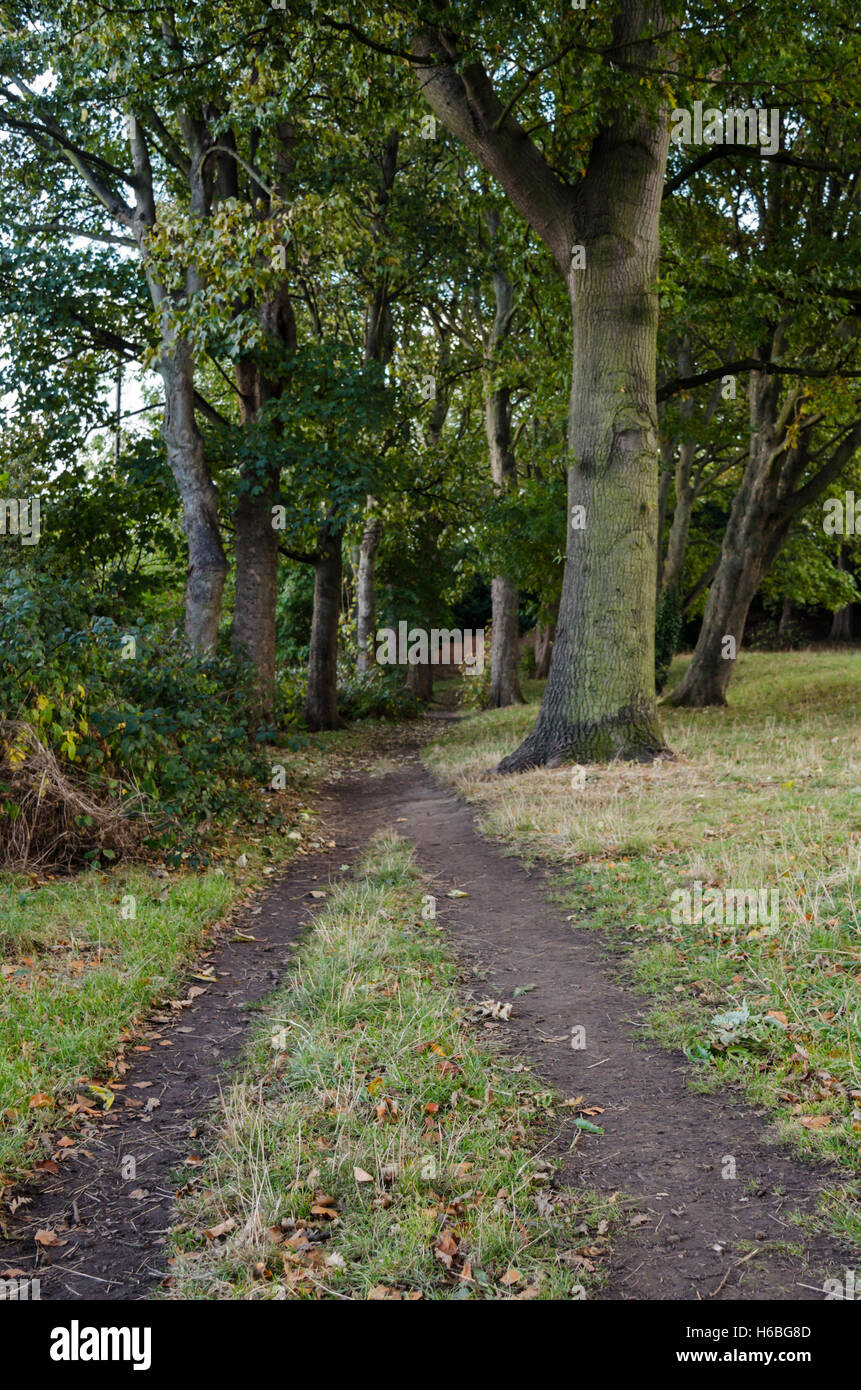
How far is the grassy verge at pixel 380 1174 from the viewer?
296cm

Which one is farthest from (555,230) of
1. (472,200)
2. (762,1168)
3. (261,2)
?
(762,1168)

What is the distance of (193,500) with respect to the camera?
41.5ft

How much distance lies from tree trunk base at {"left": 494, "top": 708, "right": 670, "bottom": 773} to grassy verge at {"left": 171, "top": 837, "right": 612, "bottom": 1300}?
615 centimetres

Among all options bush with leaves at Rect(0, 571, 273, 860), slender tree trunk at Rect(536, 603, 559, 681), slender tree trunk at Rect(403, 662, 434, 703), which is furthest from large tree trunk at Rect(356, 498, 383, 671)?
bush with leaves at Rect(0, 571, 273, 860)

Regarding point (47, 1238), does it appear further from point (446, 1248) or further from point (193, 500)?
point (193, 500)

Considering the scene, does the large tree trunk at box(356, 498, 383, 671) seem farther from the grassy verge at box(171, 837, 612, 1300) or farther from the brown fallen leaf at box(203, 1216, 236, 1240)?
the brown fallen leaf at box(203, 1216, 236, 1240)

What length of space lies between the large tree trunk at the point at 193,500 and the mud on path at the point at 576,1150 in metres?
6.97

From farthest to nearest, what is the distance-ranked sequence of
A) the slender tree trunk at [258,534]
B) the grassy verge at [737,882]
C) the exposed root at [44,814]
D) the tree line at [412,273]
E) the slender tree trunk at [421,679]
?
the slender tree trunk at [421,679], the slender tree trunk at [258,534], the tree line at [412,273], the exposed root at [44,814], the grassy verge at [737,882]

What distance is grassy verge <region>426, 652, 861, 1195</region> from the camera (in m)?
4.06

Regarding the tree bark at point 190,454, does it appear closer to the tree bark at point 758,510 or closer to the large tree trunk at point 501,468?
the large tree trunk at point 501,468

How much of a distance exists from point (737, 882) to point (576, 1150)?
285 centimetres

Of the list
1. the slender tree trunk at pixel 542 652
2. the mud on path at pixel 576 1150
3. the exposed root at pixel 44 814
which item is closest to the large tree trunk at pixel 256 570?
the exposed root at pixel 44 814

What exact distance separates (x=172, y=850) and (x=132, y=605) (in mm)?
8124
